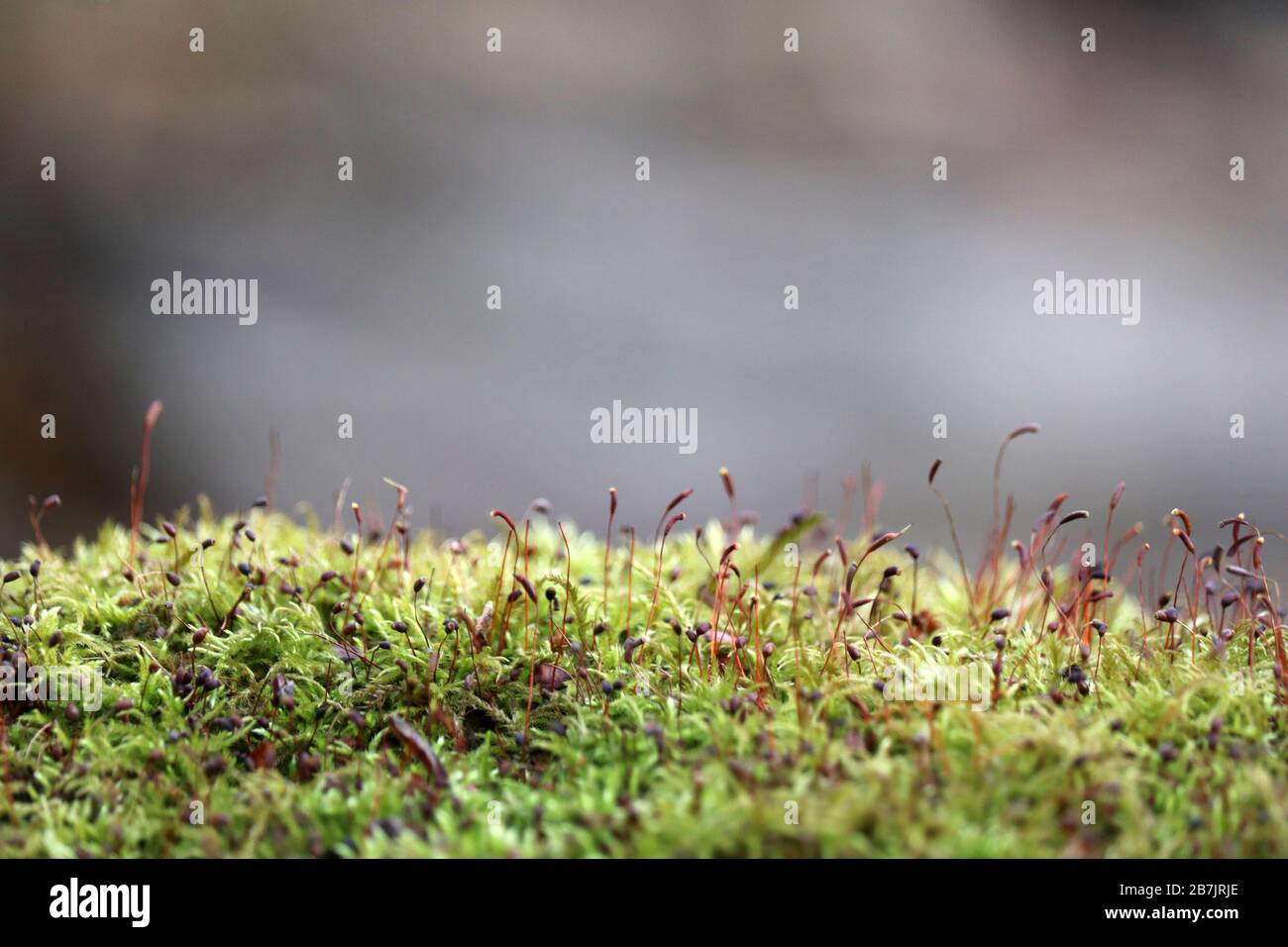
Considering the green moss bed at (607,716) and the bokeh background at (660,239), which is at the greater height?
the bokeh background at (660,239)

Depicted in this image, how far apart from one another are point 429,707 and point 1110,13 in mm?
8214

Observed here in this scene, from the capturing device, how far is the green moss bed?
1354mm

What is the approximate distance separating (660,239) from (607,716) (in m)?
5.96

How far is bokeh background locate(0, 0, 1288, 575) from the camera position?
22.0ft

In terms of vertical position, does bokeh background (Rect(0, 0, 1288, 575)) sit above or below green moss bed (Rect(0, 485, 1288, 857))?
above

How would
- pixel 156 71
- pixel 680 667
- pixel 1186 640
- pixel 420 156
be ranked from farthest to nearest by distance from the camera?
pixel 420 156 → pixel 156 71 → pixel 1186 640 → pixel 680 667

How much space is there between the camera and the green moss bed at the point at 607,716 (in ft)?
4.44

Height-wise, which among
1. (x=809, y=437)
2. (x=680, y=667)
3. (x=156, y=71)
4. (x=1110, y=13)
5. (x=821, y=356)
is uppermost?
(x=1110, y=13)

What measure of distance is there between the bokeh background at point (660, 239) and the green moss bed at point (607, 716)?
4.45m

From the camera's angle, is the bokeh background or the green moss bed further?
the bokeh background

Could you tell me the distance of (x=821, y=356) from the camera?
7.22 m

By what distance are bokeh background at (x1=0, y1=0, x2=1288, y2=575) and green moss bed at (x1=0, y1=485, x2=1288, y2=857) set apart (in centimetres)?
445
